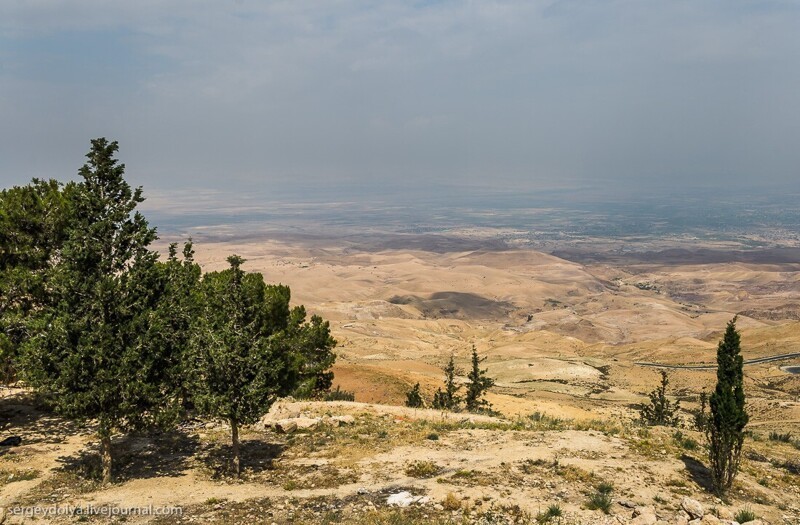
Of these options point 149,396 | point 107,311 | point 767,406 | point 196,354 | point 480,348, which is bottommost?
point 480,348

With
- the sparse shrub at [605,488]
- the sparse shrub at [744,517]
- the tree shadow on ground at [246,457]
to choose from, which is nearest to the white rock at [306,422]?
the tree shadow on ground at [246,457]

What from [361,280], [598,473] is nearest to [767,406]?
[598,473]

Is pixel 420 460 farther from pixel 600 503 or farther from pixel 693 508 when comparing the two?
pixel 693 508

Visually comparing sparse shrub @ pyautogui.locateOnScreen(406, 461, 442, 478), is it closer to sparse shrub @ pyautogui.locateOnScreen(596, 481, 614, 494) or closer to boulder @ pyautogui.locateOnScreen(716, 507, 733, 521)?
sparse shrub @ pyautogui.locateOnScreen(596, 481, 614, 494)

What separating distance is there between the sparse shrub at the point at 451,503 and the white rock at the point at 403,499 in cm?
67

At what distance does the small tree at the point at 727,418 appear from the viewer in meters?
17.8

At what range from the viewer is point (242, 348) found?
59.7ft

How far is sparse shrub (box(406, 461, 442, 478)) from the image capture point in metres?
18.9

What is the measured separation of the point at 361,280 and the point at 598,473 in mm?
149281

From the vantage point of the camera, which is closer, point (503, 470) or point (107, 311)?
point (107, 311)

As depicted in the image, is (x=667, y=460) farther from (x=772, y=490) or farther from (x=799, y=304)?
(x=799, y=304)

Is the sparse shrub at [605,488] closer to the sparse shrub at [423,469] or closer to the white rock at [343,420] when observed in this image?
the sparse shrub at [423,469]

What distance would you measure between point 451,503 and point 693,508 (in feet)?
24.3

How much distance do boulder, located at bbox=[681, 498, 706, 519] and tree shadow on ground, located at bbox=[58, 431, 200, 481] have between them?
57.7 feet
